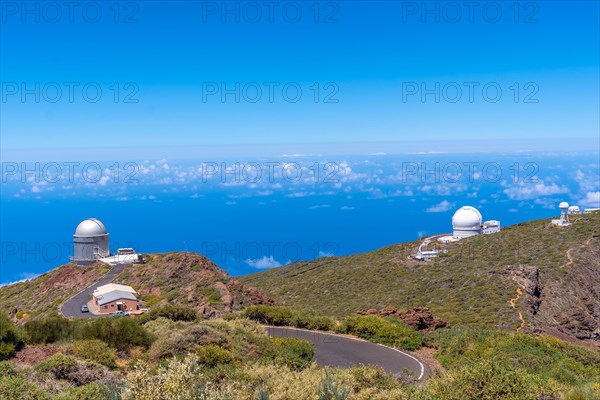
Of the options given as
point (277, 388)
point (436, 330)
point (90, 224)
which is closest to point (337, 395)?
point (277, 388)

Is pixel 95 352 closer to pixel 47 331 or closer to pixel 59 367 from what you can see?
pixel 59 367

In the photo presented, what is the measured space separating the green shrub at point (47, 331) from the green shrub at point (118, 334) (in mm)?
696

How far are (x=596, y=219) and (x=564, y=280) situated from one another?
17.7 m

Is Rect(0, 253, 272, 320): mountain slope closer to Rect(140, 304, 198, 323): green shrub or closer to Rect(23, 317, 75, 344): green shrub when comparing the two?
Rect(140, 304, 198, 323): green shrub

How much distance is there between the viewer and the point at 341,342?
1805 cm

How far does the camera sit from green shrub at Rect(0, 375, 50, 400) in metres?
9.49

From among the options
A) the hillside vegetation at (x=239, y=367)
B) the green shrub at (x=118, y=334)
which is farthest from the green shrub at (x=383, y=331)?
the green shrub at (x=118, y=334)

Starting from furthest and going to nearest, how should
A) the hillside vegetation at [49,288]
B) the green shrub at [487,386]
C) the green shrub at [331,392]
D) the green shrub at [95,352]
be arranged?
the hillside vegetation at [49,288]
the green shrub at [95,352]
the green shrub at [487,386]
the green shrub at [331,392]

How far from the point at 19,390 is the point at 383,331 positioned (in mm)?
12003

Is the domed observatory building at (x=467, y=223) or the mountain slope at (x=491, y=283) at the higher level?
the domed observatory building at (x=467, y=223)

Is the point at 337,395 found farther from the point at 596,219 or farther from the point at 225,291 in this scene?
Answer: the point at 596,219

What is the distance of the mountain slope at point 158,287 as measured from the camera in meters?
25.6

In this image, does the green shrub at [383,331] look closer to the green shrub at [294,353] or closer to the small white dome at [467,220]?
the green shrub at [294,353]

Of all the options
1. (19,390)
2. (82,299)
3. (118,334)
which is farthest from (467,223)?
(19,390)
